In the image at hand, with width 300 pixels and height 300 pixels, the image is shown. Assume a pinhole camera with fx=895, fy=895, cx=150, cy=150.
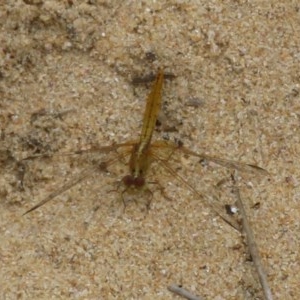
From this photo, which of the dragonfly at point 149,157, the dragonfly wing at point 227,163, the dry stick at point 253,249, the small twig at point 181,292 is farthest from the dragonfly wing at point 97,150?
the small twig at point 181,292

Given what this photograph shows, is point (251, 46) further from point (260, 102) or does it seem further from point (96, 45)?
point (96, 45)

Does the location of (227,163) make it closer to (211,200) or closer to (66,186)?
(211,200)

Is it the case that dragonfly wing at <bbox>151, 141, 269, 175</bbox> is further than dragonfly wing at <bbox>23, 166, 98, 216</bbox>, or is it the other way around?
dragonfly wing at <bbox>151, 141, 269, 175</bbox>

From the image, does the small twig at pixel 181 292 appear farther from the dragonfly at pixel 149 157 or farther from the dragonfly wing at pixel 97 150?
the dragonfly wing at pixel 97 150

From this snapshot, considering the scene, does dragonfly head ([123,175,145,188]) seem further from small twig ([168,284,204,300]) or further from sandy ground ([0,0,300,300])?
small twig ([168,284,204,300])

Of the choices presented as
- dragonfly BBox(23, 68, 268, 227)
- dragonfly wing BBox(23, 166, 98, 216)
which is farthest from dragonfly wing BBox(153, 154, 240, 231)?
dragonfly wing BBox(23, 166, 98, 216)

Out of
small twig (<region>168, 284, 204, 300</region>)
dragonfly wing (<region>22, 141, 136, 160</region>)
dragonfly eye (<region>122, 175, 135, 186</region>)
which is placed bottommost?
small twig (<region>168, 284, 204, 300</region>)

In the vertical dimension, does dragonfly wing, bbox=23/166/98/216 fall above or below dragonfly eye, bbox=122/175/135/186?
below

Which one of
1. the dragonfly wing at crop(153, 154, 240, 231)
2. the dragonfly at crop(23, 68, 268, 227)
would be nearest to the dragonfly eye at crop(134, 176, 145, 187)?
the dragonfly at crop(23, 68, 268, 227)
